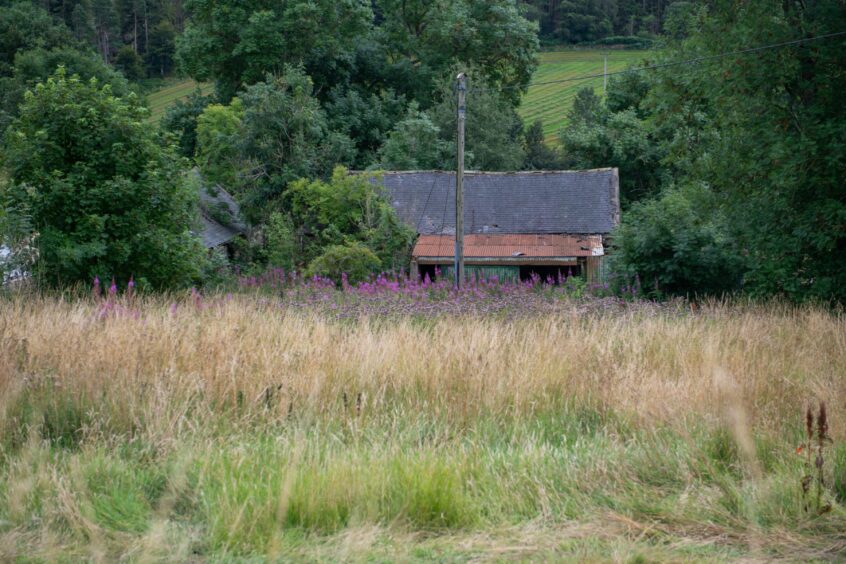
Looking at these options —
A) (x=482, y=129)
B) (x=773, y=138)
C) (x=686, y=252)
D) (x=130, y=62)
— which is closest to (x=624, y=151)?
(x=482, y=129)

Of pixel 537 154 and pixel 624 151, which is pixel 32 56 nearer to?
pixel 537 154

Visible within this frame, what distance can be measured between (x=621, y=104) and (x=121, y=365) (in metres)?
37.8

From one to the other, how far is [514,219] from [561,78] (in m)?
44.7

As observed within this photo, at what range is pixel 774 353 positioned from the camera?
687 centimetres

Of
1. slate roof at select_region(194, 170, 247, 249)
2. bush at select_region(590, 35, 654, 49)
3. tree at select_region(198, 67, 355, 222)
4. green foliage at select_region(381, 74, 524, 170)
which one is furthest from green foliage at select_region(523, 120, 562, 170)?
bush at select_region(590, 35, 654, 49)

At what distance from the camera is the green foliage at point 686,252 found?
17.3m

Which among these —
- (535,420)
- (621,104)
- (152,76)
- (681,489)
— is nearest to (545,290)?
(535,420)

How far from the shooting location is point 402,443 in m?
4.95

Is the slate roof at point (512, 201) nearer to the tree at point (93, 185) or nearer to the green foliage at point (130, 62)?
the tree at point (93, 185)

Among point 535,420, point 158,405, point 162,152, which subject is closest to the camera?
point 158,405

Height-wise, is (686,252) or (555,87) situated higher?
(555,87)

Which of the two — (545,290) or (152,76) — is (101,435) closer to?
(545,290)

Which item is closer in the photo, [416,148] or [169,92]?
[416,148]

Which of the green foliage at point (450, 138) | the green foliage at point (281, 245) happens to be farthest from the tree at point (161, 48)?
the green foliage at point (281, 245)
